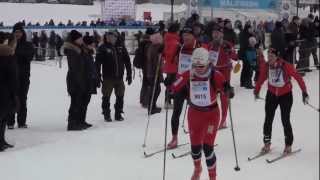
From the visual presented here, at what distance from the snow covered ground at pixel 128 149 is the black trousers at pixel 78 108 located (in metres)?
0.27

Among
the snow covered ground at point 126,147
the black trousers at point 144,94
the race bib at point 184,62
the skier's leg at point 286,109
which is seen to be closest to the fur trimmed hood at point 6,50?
the snow covered ground at point 126,147

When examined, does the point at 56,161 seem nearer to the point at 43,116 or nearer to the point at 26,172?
the point at 26,172

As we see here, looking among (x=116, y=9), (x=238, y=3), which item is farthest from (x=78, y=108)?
(x=116, y=9)

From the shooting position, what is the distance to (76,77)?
9.77 meters

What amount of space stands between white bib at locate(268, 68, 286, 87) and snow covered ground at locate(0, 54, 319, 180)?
1.04 metres

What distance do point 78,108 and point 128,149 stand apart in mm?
1862

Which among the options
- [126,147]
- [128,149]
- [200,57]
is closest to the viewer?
[200,57]

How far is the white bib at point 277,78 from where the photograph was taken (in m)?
7.80

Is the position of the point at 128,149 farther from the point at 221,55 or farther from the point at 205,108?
the point at 205,108

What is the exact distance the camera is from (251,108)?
12.6 m

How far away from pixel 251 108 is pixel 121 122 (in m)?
3.25

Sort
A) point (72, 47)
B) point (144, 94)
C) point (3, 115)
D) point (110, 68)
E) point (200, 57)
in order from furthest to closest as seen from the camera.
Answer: point (144, 94)
point (110, 68)
point (72, 47)
point (3, 115)
point (200, 57)

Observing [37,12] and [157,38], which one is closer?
[157,38]

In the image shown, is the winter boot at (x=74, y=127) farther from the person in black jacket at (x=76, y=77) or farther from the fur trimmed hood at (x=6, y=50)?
the fur trimmed hood at (x=6, y=50)
